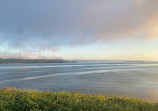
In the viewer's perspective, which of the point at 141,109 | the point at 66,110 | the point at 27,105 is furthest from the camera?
the point at 141,109

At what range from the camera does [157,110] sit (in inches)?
274

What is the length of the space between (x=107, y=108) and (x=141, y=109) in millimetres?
2274

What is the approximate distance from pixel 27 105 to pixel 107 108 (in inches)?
175

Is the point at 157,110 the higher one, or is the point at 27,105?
the point at 27,105

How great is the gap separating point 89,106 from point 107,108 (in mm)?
1020

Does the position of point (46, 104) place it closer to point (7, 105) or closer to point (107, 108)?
point (7, 105)

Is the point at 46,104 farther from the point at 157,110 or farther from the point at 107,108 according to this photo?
the point at 157,110

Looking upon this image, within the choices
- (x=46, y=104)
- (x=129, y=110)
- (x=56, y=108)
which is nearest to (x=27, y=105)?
(x=46, y=104)

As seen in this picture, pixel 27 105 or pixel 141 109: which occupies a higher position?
pixel 27 105

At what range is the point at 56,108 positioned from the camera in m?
6.40

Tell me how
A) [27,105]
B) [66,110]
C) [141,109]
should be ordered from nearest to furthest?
[66,110] → [27,105] → [141,109]

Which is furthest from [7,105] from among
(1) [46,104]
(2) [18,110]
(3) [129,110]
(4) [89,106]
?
(3) [129,110]

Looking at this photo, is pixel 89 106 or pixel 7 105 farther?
pixel 89 106

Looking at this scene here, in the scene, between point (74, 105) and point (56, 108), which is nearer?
point (56, 108)
